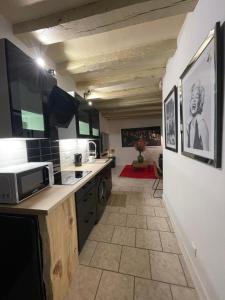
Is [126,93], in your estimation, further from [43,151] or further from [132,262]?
[132,262]

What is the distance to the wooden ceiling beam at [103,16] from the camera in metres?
1.21

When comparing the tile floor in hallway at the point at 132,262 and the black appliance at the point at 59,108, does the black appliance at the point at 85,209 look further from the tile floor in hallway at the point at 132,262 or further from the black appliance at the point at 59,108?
the black appliance at the point at 59,108

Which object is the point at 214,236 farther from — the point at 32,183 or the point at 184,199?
the point at 32,183

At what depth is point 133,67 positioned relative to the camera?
2467mm

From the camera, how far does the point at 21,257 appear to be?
1068 mm

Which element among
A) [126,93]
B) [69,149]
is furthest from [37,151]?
[126,93]

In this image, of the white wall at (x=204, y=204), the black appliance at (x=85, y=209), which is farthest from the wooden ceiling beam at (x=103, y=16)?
the black appliance at (x=85, y=209)

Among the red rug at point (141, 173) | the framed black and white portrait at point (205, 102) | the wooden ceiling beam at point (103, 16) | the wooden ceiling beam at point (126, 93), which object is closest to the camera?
the framed black and white portrait at point (205, 102)

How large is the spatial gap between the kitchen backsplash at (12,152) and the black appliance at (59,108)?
42 cm

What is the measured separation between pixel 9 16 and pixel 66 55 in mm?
738

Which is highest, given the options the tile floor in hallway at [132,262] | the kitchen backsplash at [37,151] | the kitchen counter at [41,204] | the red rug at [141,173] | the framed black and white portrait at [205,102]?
the framed black and white portrait at [205,102]

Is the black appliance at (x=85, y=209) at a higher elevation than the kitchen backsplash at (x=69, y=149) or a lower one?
lower

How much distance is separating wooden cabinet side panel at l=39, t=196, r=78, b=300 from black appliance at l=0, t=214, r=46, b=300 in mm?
46

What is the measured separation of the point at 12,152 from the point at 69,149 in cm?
127
